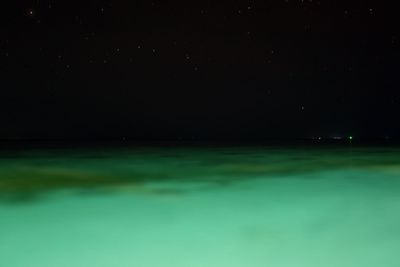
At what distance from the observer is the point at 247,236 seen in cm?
387

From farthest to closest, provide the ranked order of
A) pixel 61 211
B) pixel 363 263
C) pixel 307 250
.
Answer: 1. pixel 61 211
2. pixel 307 250
3. pixel 363 263

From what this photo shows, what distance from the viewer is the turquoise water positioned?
3271mm

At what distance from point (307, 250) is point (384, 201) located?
109 inches

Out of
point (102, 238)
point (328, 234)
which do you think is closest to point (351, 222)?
point (328, 234)

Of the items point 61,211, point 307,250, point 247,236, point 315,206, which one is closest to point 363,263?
point 307,250

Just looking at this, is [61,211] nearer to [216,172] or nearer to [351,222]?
[351,222]

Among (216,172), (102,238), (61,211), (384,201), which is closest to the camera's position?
(102,238)

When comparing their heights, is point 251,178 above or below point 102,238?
below

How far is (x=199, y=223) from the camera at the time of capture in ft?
Result: 14.6

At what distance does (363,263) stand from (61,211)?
2.93 m

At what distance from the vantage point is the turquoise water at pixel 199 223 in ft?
10.7

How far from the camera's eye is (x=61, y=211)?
5031 millimetres

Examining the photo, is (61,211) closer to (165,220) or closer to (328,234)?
(165,220)

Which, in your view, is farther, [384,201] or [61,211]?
[384,201]
